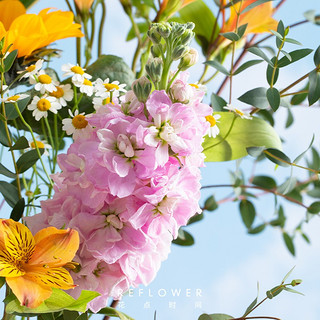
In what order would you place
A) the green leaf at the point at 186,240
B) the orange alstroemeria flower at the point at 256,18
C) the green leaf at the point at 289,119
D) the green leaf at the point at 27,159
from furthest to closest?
the green leaf at the point at 289,119
the green leaf at the point at 186,240
the orange alstroemeria flower at the point at 256,18
the green leaf at the point at 27,159

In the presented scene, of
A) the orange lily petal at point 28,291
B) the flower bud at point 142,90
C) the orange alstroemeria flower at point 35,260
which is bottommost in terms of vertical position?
the orange lily petal at point 28,291

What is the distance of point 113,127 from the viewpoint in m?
0.36

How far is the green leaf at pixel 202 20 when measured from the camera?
0.63 metres

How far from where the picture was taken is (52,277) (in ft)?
1.14

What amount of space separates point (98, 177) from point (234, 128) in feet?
0.56

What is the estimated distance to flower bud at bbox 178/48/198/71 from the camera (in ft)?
1.23

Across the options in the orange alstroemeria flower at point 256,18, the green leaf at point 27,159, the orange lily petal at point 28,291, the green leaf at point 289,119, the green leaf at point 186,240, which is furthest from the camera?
the green leaf at point 289,119

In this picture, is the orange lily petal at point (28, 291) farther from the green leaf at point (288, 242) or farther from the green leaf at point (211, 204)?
the green leaf at point (288, 242)

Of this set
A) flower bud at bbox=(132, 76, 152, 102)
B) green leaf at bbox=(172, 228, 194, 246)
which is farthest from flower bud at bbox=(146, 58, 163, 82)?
green leaf at bbox=(172, 228, 194, 246)

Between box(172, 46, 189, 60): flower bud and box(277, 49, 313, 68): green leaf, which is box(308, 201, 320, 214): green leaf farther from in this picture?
box(172, 46, 189, 60): flower bud

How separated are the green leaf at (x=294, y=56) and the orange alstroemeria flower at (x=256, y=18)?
12 centimetres

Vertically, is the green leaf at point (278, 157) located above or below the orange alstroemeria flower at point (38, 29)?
below

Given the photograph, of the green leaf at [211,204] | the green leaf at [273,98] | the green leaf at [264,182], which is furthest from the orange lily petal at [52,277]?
the green leaf at [264,182]

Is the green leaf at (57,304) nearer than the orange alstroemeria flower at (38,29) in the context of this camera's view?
Yes
